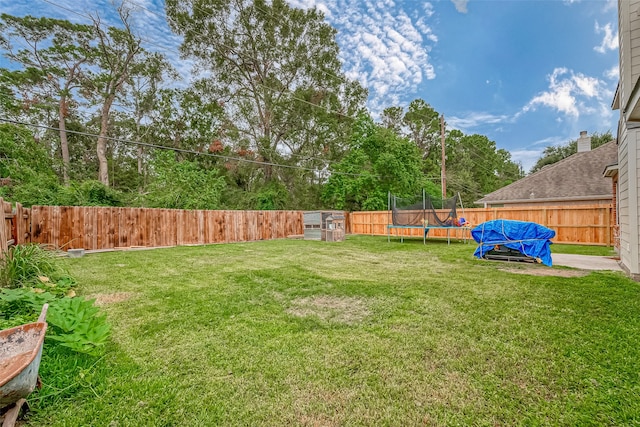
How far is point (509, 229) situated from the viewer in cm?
593

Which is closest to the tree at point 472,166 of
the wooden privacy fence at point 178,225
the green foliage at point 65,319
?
the wooden privacy fence at point 178,225

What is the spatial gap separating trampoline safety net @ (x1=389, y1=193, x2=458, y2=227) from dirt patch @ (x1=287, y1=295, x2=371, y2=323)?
7.05 m

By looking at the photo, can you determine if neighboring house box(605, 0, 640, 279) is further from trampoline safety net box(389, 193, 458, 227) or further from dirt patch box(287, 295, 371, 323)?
trampoline safety net box(389, 193, 458, 227)

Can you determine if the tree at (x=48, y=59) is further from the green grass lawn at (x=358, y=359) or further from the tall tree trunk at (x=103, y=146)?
the green grass lawn at (x=358, y=359)

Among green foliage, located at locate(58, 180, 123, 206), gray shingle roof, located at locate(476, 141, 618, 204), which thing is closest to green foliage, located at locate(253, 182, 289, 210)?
green foliage, located at locate(58, 180, 123, 206)

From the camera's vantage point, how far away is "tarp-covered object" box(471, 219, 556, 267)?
5.54 m

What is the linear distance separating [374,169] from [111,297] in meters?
14.6

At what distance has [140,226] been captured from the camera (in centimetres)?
948

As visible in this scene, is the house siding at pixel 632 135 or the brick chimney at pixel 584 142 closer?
the house siding at pixel 632 135

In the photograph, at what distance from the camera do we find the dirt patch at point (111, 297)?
3369 mm

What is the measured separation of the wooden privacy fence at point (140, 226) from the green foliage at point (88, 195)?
91.2 inches

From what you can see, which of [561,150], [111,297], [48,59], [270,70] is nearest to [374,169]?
[270,70]

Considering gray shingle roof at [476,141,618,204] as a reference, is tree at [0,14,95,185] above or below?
above

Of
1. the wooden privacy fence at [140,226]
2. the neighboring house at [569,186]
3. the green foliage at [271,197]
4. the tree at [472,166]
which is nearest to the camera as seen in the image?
the wooden privacy fence at [140,226]
